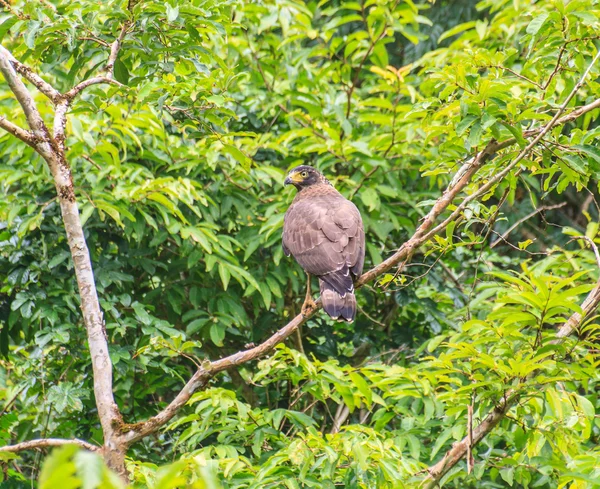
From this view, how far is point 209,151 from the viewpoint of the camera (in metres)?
4.92

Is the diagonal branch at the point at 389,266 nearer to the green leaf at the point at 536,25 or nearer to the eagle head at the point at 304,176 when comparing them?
the green leaf at the point at 536,25

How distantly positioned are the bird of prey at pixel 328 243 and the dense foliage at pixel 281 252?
0.77 feet

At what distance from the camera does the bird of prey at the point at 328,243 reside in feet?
13.9

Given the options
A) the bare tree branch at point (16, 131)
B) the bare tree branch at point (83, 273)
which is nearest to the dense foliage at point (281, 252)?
the bare tree branch at point (83, 273)

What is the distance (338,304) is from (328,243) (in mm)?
540

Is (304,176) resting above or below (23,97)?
below

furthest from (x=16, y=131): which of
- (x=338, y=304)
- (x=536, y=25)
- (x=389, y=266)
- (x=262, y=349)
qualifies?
(x=536, y=25)

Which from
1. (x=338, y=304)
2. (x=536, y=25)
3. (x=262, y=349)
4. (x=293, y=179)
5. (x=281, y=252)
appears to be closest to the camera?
(x=262, y=349)

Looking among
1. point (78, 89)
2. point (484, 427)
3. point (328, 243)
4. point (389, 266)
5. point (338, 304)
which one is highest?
point (78, 89)

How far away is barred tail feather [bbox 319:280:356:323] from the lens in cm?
411

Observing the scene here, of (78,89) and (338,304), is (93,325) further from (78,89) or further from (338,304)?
(338,304)

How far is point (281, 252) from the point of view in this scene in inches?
201

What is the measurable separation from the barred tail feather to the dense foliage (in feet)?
0.94

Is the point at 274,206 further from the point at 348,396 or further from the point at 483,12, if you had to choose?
the point at 483,12
